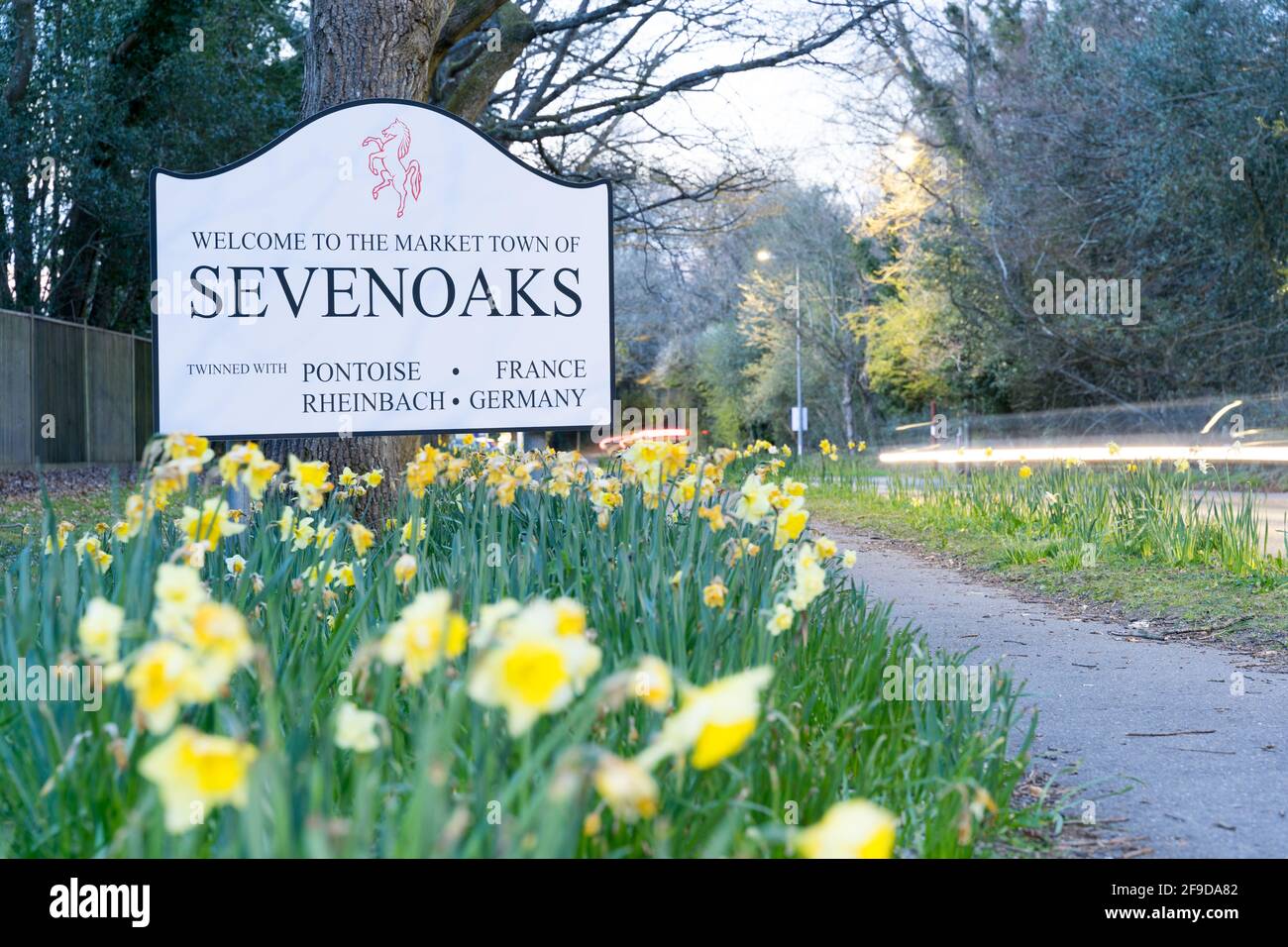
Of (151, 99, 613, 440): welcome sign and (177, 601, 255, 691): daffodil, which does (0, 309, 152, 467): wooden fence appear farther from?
(177, 601, 255, 691): daffodil

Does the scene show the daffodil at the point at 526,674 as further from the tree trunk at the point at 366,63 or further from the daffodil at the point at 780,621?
the tree trunk at the point at 366,63

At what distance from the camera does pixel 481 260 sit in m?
5.11

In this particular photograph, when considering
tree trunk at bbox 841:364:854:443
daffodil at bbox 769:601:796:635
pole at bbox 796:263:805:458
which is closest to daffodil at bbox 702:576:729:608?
daffodil at bbox 769:601:796:635

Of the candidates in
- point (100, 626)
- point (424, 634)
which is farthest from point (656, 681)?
point (100, 626)

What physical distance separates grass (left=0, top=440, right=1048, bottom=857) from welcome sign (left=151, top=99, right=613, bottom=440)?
117cm

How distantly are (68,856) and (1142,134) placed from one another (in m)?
15.1

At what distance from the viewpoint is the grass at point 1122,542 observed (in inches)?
219

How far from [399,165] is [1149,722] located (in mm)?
3663

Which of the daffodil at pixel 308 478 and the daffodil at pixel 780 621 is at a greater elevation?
the daffodil at pixel 308 478

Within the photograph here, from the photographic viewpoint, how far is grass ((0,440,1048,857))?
1419 mm

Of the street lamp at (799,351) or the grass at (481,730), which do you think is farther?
the street lamp at (799,351)

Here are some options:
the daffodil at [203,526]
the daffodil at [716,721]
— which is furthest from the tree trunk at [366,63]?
the daffodil at [716,721]

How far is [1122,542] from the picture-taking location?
22.8 feet
